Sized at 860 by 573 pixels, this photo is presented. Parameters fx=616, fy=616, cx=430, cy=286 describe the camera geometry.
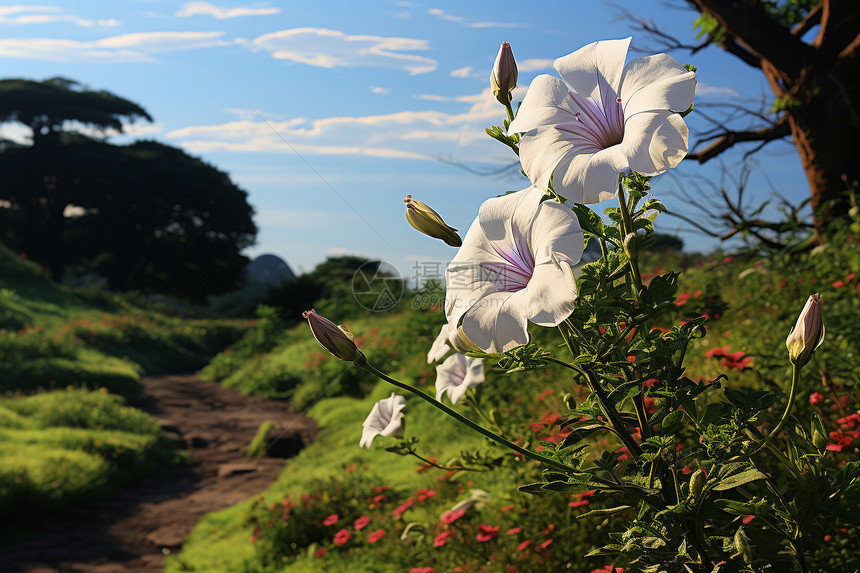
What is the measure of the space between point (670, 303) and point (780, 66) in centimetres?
578

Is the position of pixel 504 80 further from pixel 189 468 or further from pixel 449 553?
pixel 189 468

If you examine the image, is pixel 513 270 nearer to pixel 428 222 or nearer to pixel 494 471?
pixel 428 222

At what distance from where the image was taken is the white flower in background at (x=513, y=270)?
3.08ft

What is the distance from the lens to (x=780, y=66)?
A: 5.75m

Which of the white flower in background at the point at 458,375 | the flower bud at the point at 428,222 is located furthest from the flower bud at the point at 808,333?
the white flower in background at the point at 458,375

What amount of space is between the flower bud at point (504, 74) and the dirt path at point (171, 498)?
15.9ft

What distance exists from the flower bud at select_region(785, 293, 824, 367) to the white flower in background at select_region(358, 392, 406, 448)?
103 centimetres

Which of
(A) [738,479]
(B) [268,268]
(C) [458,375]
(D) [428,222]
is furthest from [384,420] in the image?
(B) [268,268]

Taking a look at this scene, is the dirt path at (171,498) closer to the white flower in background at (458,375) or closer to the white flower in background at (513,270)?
the white flower in background at (458,375)

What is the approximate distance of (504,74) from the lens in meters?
1.20

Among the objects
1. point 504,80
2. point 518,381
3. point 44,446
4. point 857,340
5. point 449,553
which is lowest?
point 44,446

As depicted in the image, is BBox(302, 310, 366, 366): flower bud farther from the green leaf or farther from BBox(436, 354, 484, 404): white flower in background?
the green leaf

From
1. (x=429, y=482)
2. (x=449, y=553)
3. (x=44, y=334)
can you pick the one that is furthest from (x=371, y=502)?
(x=44, y=334)

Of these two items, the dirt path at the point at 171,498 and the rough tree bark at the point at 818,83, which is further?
the rough tree bark at the point at 818,83
